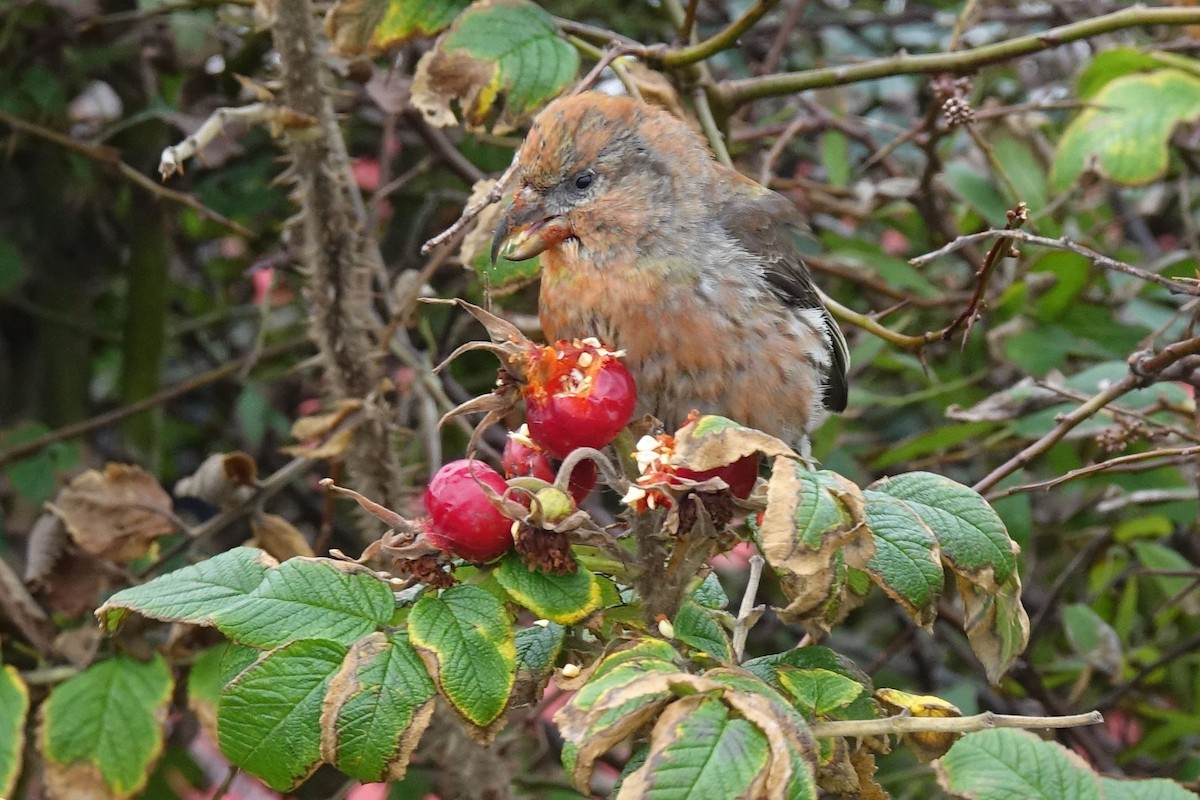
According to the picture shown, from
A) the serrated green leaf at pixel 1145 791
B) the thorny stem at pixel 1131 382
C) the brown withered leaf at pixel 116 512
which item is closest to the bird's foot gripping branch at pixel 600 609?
the serrated green leaf at pixel 1145 791

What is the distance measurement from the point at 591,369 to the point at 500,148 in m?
1.54

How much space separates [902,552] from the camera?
1.17 m

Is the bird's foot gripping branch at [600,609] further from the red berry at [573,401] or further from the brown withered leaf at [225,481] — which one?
the brown withered leaf at [225,481]

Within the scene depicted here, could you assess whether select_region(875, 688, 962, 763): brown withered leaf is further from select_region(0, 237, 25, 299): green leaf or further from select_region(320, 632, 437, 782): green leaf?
select_region(0, 237, 25, 299): green leaf

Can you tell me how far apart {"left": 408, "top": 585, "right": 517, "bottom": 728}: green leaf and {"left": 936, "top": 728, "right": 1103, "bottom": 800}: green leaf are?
0.45m

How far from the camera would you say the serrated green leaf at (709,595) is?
134cm

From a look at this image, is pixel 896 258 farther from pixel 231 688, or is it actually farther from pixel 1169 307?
pixel 231 688

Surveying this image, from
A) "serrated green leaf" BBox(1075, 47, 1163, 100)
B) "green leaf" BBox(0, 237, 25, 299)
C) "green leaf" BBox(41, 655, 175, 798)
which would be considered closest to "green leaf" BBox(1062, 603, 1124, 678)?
"serrated green leaf" BBox(1075, 47, 1163, 100)

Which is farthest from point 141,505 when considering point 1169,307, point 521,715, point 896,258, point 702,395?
point 1169,307

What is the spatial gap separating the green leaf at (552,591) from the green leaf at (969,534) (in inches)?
11.5

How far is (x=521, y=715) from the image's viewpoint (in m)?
2.17

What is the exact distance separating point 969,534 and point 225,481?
49.7 inches

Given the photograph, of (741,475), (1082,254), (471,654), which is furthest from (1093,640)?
(471,654)

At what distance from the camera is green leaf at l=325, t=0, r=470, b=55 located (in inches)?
76.2
